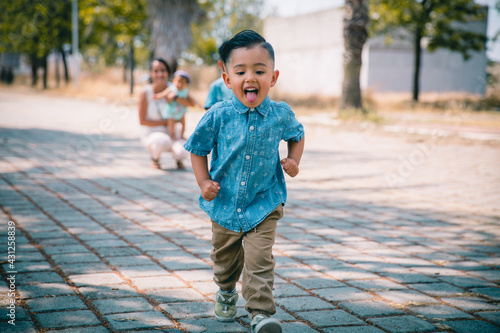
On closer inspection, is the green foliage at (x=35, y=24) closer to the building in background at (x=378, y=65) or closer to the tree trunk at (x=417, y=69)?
the building in background at (x=378, y=65)

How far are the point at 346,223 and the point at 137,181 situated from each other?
3.17 meters

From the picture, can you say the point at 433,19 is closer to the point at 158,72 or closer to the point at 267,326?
the point at 158,72

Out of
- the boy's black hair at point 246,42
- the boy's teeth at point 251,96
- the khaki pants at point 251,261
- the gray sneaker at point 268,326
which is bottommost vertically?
the gray sneaker at point 268,326

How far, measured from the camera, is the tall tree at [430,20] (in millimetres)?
25375

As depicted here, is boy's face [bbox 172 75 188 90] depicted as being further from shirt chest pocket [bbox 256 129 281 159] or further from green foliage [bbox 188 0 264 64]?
green foliage [bbox 188 0 264 64]

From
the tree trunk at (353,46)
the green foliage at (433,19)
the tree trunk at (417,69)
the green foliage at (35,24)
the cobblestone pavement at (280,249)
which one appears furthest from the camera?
the green foliage at (35,24)

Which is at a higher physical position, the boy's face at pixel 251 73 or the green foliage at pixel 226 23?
the green foliage at pixel 226 23

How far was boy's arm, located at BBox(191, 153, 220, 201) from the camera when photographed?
264 centimetres

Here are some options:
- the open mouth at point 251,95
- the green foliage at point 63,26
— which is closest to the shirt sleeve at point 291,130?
the open mouth at point 251,95

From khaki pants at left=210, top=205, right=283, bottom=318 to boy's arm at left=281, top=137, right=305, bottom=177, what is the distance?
0.23 m

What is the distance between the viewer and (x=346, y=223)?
5.16 metres

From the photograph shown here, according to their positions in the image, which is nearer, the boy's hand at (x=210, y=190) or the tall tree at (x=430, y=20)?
the boy's hand at (x=210, y=190)

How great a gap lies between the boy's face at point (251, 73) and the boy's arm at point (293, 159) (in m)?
0.34

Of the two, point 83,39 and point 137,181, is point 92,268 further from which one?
point 83,39
